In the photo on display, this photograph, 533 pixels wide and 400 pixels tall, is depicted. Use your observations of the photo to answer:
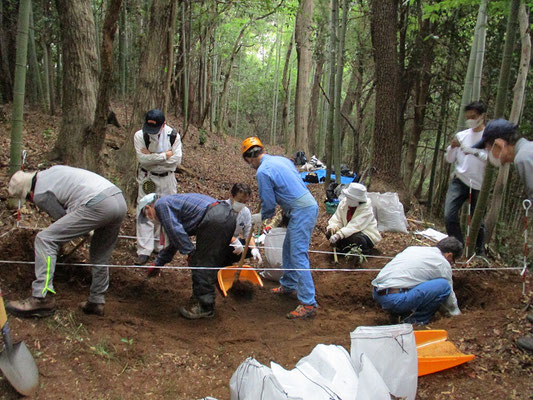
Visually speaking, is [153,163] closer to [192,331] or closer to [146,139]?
[146,139]

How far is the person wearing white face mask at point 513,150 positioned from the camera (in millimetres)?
2855

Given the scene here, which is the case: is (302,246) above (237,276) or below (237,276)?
above

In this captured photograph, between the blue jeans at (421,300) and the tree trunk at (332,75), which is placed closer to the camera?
the blue jeans at (421,300)

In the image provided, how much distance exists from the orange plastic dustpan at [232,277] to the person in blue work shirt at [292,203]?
1.45 ft

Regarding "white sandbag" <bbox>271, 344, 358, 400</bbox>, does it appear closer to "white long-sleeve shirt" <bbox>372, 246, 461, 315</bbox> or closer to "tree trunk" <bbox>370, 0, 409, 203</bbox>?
"white long-sleeve shirt" <bbox>372, 246, 461, 315</bbox>

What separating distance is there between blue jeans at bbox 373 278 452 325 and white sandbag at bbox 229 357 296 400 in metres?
2.04

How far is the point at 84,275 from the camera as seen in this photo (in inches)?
167

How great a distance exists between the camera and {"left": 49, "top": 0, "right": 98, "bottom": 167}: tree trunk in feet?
18.8

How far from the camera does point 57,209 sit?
330cm

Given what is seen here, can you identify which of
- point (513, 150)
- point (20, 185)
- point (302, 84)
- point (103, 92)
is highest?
point (302, 84)

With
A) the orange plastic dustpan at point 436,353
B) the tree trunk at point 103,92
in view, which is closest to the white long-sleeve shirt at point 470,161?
the orange plastic dustpan at point 436,353

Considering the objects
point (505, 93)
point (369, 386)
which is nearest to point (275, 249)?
point (369, 386)

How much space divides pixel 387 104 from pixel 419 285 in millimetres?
4431

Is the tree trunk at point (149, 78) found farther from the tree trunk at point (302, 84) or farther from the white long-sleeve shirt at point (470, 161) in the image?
the tree trunk at point (302, 84)
